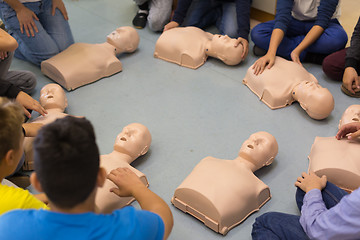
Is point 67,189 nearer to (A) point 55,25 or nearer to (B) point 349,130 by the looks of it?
(B) point 349,130

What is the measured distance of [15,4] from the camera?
1.88 meters

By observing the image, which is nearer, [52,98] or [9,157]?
[9,157]

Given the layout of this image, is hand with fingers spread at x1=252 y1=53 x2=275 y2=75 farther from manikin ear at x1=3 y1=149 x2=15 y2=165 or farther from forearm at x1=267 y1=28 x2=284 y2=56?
manikin ear at x1=3 y1=149 x2=15 y2=165

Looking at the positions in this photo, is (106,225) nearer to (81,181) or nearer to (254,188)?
(81,181)

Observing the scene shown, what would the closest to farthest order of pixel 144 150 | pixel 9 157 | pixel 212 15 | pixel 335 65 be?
pixel 9 157
pixel 144 150
pixel 335 65
pixel 212 15

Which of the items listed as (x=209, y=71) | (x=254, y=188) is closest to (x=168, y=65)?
(x=209, y=71)

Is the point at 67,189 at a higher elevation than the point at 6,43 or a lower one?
higher

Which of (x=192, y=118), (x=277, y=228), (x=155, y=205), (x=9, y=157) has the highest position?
(x=9, y=157)

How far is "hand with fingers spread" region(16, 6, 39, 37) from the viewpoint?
6.24 feet

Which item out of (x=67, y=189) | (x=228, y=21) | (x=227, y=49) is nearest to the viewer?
(x=67, y=189)

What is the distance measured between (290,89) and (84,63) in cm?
103

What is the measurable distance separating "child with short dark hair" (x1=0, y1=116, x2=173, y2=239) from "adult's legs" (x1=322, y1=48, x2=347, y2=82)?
4.79 ft

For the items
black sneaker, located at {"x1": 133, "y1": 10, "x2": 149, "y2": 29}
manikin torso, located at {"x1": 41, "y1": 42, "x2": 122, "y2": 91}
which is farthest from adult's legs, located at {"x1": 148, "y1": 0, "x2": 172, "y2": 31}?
manikin torso, located at {"x1": 41, "y1": 42, "x2": 122, "y2": 91}

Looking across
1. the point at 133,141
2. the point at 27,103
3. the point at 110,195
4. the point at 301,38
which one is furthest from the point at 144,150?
the point at 301,38
